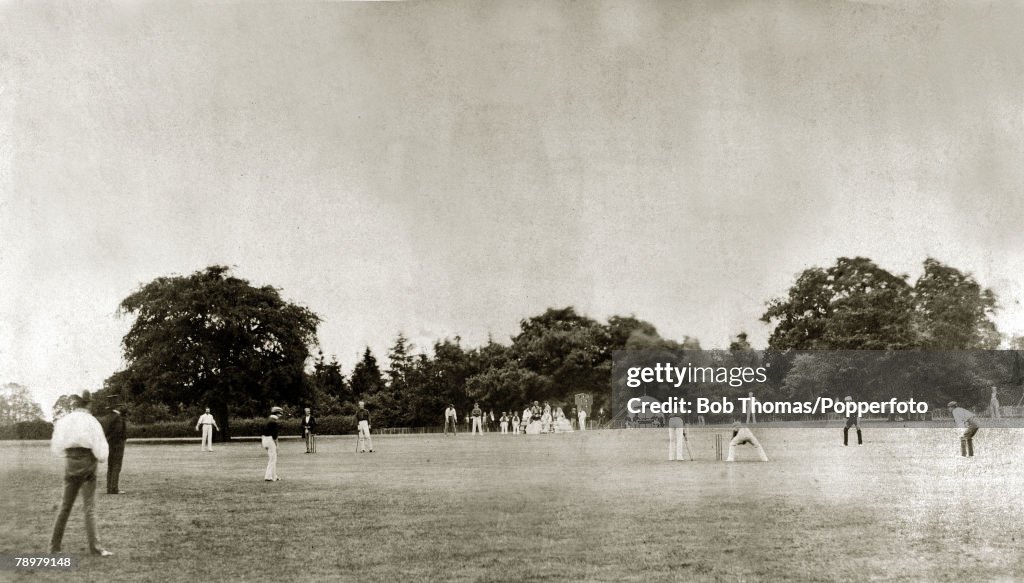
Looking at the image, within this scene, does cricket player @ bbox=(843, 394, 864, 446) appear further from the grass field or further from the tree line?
the grass field

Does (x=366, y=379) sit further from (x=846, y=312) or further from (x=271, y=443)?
(x=846, y=312)

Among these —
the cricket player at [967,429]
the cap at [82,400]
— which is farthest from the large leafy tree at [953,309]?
the cap at [82,400]

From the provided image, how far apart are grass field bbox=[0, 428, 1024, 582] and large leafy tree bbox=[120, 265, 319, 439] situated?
48.1ft

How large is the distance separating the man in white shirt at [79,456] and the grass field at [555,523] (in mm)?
345

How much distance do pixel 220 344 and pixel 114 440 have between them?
19.8 metres

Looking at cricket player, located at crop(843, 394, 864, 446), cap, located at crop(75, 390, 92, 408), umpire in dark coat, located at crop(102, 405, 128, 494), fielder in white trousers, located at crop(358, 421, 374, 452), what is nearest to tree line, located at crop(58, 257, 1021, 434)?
fielder in white trousers, located at crop(358, 421, 374, 452)

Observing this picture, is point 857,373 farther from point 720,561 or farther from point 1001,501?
point 720,561

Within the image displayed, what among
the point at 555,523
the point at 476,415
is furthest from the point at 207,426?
the point at 555,523

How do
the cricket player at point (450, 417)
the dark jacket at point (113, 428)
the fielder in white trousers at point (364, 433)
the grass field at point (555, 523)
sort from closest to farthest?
the grass field at point (555, 523)
the dark jacket at point (113, 428)
the fielder in white trousers at point (364, 433)
the cricket player at point (450, 417)

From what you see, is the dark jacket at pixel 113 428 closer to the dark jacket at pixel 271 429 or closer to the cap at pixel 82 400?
the dark jacket at pixel 271 429

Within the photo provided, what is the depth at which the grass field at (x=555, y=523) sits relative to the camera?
7.88 metres

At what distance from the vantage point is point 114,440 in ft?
43.4

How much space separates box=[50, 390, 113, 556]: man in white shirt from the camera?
8.23 metres

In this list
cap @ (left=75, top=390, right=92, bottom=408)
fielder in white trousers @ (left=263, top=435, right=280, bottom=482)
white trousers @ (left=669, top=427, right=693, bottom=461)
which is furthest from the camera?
white trousers @ (left=669, top=427, right=693, bottom=461)
